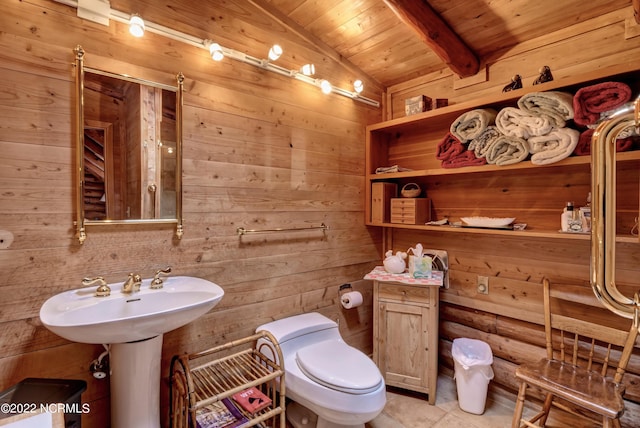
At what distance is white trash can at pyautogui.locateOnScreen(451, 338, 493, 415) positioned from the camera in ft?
6.35

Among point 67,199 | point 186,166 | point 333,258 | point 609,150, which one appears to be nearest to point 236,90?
point 186,166

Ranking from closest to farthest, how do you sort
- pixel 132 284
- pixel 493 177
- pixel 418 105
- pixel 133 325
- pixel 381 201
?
pixel 133 325, pixel 132 284, pixel 493 177, pixel 418 105, pixel 381 201

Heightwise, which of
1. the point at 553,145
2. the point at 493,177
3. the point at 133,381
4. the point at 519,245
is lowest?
the point at 133,381

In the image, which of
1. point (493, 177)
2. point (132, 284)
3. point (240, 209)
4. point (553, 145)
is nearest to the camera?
point (132, 284)

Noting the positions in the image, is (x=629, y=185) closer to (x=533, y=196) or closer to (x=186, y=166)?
(x=533, y=196)

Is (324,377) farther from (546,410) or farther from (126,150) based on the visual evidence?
(126,150)

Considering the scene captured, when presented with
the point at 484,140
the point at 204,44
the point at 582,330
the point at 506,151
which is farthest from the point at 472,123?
the point at 204,44

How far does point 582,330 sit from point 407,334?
0.92 meters

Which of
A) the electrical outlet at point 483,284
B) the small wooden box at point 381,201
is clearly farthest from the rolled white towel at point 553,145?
the small wooden box at point 381,201

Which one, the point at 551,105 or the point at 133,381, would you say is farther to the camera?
the point at 551,105

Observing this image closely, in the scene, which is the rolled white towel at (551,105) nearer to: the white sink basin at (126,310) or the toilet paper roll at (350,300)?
the toilet paper roll at (350,300)

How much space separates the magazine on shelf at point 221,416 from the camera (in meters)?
1.50

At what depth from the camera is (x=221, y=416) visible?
5.12 ft

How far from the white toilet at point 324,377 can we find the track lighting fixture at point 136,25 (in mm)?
1623
